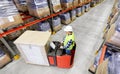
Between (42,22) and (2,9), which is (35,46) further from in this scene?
(42,22)

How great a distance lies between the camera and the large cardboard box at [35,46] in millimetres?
2016

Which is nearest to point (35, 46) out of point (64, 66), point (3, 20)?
point (64, 66)

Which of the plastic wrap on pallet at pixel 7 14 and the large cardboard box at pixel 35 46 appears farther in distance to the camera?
the plastic wrap on pallet at pixel 7 14

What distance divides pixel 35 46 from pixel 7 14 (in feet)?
3.56

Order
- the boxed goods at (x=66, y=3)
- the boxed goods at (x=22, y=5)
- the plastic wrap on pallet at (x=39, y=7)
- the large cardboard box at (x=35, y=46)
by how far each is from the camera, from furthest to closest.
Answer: the boxed goods at (x=66, y=3)
the boxed goods at (x=22, y=5)
the plastic wrap on pallet at (x=39, y=7)
the large cardboard box at (x=35, y=46)

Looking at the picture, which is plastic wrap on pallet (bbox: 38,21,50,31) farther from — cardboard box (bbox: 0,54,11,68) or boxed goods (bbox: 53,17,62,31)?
cardboard box (bbox: 0,54,11,68)

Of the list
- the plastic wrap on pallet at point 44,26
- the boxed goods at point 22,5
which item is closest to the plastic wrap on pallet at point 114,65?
the plastic wrap on pallet at point 44,26

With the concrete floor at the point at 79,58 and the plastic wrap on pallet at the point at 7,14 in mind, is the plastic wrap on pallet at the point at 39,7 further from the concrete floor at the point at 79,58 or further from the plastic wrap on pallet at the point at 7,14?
the concrete floor at the point at 79,58

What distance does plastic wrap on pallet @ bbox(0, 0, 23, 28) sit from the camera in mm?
2293

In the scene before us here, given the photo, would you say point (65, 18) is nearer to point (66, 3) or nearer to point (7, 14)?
point (66, 3)

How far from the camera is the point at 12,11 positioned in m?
2.44

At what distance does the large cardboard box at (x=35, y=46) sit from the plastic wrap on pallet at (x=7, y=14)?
52 cm

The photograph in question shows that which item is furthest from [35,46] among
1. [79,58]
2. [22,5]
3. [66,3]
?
[66,3]

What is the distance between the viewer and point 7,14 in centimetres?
236
